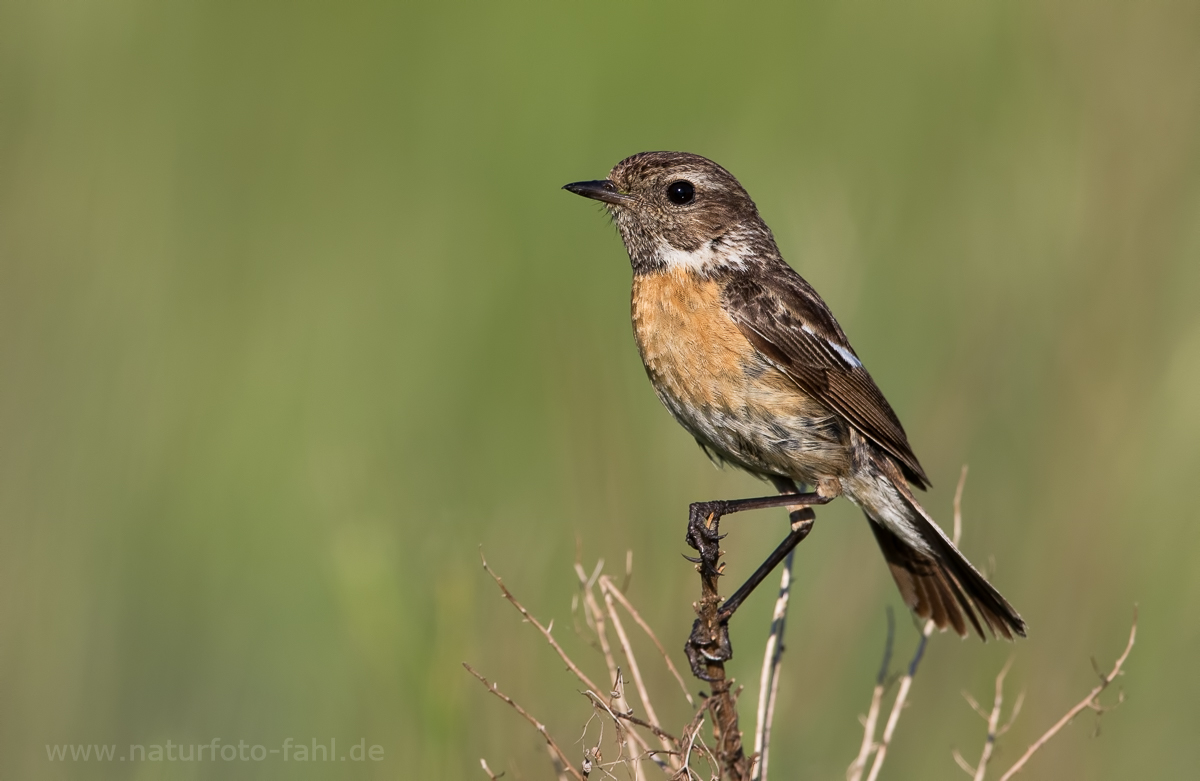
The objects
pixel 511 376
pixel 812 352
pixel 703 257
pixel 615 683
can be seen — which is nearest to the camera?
pixel 615 683

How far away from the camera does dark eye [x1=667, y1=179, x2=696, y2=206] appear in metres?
5.14

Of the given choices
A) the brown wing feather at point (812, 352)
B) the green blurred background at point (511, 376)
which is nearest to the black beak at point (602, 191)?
the brown wing feather at point (812, 352)

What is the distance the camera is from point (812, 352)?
486cm

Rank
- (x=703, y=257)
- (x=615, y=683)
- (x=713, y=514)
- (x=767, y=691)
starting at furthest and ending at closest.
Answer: (x=703, y=257), (x=713, y=514), (x=767, y=691), (x=615, y=683)

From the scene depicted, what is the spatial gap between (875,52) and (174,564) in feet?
17.9

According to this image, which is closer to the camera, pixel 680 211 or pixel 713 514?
pixel 713 514

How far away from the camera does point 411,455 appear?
270 inches

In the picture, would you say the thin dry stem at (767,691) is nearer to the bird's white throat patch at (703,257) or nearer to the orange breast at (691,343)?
the orange breast at (691,343)

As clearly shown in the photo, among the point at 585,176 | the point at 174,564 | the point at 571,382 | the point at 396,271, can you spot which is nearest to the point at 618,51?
the point at 585,176

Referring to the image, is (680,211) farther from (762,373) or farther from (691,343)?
(762,373)

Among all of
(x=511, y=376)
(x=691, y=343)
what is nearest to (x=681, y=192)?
(x=691, y=343)

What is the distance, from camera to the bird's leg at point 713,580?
3.76m

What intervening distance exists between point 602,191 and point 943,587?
203 centimetres

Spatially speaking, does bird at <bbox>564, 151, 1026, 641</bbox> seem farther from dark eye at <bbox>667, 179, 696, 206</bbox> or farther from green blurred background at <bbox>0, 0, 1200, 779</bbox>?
green blurred background at <bbox>0, 0, 1200, 779</bbox>
